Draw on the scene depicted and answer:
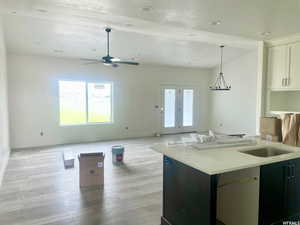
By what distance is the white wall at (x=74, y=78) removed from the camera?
649 centimetres

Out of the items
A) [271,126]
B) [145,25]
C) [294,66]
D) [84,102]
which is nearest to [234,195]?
[271,126]

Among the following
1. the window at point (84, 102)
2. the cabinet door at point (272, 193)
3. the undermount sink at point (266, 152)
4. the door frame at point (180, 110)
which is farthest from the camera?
the door frame at point (180, 110)

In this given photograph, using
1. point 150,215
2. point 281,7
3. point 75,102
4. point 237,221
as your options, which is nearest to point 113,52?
point 75,102

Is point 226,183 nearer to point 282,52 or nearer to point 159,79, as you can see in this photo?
point 282,52

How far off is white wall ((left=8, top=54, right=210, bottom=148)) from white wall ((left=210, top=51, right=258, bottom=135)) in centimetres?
128

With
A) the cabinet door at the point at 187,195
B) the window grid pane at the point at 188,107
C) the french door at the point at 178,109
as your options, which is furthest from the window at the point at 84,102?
the cabinet door at the point at 187,195

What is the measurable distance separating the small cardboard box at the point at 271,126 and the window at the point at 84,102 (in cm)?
565

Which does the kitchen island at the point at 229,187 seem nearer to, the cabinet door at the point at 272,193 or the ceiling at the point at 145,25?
the cabinet door at the point at 272,193

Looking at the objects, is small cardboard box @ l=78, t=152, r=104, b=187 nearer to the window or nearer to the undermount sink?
the undermount sink

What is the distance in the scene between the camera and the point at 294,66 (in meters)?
4.42

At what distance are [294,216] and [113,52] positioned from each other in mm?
5902

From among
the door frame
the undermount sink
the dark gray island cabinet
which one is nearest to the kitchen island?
the dark gray island cabinet

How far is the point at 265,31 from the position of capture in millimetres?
4195

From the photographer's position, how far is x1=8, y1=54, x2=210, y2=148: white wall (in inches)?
256
